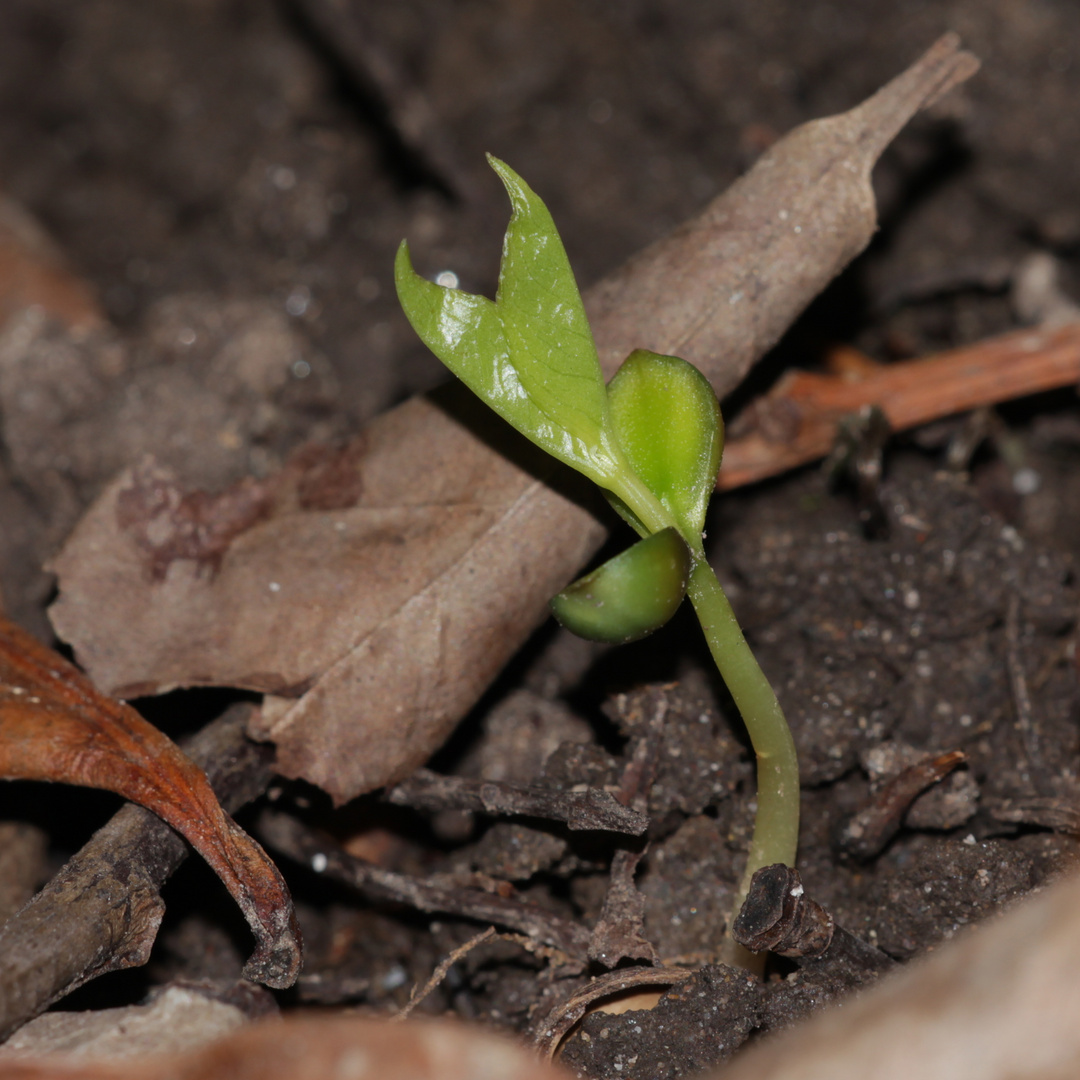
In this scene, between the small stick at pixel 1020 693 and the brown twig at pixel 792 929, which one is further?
the small stick at pixel 1020 693

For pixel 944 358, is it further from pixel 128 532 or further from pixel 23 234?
pixel 23 234

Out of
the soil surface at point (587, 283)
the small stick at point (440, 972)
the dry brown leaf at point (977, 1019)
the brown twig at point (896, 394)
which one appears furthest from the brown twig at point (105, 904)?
the brown twig at point (896, 394)

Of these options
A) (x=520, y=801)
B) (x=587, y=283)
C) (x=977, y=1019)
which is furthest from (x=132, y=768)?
(x=587, y=283)

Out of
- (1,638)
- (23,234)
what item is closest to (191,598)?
(1,638)

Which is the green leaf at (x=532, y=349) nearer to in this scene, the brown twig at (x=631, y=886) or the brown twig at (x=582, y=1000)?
the brown twig at (x=631, y=886)

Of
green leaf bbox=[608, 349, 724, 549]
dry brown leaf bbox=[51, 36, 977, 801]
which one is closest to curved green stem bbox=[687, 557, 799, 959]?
green leaf bbox=[608, 349, 724, 549]

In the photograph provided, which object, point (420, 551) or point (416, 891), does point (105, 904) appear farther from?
point (420, 551)
